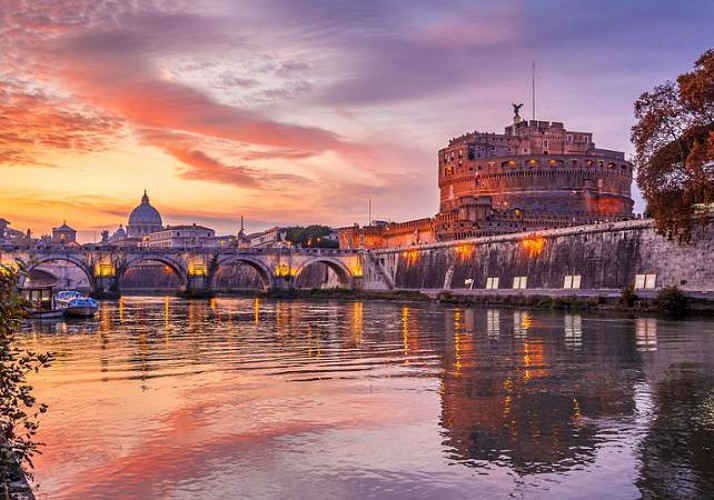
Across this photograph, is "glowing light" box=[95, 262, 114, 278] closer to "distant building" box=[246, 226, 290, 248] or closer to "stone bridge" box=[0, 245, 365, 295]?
"stone bridge" box=[0, 245, 365, 295]

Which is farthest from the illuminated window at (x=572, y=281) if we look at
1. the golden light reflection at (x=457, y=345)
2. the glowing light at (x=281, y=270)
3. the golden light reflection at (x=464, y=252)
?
the glowing light at (x=281, y=270)

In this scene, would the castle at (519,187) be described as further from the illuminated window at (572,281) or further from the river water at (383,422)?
the river water at (383,422)

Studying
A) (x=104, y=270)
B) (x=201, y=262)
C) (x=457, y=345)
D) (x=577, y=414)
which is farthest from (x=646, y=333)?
(x=201, y=262)

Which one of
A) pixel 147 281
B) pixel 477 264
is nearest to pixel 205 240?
pixel 147 281

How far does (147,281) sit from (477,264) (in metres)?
93.2

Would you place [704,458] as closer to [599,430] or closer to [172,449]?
[599,430]

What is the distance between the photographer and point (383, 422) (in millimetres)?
11734

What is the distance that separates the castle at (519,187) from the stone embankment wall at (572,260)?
1673cm

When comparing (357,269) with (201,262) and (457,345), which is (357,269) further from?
(457,345)

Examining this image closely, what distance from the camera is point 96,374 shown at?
17391mm

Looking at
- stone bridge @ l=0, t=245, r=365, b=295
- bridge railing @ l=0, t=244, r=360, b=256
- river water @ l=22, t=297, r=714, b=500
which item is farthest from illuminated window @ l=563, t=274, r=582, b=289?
bridge railing @ l=0, t=244, r=360, b=256

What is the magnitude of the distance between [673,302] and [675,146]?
7.15 m

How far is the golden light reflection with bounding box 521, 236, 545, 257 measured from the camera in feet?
177

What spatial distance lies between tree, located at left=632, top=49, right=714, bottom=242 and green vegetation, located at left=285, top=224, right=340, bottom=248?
10039 centimetres
